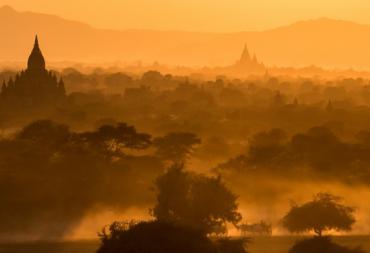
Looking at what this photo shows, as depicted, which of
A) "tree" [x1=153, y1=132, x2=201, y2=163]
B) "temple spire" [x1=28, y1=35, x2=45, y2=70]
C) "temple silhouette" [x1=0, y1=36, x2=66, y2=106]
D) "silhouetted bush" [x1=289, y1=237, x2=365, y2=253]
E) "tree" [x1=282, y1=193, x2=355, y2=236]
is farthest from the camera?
"temple spire" [x1=28, y1=35, x2=45, y2=70]

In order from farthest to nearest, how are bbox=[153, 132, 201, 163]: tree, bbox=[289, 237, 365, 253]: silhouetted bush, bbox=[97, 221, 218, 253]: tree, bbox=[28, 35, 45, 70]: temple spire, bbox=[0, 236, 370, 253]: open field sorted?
1. bbox=[28, 35, 45, 70]: temple spire
2. bbox=[153, 132, 201, 163]: tree
3. bbox=[0, 236, 370, 253]: open field
4. bbox=[289, 237, 365, 253]: silhouetted bush
5. bbox=[97, 221, 218, 253]: tree

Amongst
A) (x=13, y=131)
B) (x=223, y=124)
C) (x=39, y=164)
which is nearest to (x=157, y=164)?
(x=39, y=164)

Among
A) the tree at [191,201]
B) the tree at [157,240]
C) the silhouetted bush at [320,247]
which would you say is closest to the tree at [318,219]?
the tree at [191,201]

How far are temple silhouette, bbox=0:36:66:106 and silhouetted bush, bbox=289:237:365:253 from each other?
311 ft

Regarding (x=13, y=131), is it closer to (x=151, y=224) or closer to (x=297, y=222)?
(x=297, y=222)

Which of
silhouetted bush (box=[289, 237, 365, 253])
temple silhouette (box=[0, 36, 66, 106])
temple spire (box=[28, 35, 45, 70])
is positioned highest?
Result: temple spire (box=[28, 35, 45, 70])

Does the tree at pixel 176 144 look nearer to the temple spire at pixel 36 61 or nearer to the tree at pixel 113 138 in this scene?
the tree at pixel 113 138

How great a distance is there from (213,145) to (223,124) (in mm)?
29203

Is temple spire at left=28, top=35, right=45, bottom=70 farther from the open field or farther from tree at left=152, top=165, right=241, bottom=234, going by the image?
tree at left=152, top=165, right=241, bottom=234

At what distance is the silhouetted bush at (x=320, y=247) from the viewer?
155 feet

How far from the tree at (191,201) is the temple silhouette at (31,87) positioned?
8469cm

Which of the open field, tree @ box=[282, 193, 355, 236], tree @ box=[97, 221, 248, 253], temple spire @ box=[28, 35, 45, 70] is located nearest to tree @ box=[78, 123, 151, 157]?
tree @ box=[282, 193, 355, 236]

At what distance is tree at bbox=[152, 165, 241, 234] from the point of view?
169 ft

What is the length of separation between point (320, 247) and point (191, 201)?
8.40 m
